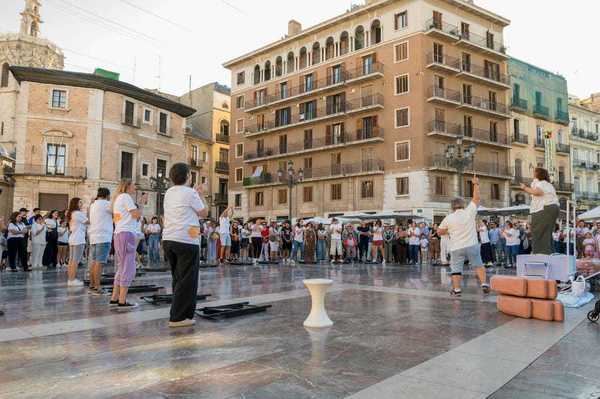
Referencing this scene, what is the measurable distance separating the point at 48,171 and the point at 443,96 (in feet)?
101

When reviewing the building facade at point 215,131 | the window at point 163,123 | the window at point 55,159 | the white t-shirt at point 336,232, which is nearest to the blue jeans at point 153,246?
the white t-shirt at point 336,232

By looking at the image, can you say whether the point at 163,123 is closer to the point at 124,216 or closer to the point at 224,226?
the point at 224,226

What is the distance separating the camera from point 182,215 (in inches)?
197

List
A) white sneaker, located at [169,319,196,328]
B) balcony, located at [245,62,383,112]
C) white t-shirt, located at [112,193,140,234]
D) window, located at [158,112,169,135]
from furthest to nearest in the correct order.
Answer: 1. window, located at [158,112,169,135]
2. balcony, located at [245,62,383,112]
3. white t-shirt, located at [112,193,140,234]
4. white sneaker, located at [169,319,196,328]

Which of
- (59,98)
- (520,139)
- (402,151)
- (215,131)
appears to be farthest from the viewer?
(215,131)

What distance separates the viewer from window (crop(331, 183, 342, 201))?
39.1 metres

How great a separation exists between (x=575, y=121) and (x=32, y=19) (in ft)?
217

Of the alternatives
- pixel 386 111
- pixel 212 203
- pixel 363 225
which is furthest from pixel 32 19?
pixel 363 225

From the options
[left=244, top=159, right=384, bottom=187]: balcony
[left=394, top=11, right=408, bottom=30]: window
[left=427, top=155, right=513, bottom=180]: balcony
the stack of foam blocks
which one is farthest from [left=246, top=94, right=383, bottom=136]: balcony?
the stack of foam blocks

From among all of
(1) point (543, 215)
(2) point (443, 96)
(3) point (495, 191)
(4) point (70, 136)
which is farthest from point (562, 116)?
(1) point (543, 215)

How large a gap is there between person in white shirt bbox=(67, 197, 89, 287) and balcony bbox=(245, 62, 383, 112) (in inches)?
1243

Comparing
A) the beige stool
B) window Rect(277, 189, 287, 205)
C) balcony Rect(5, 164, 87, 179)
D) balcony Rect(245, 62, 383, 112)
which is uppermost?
balcony Rect(245, 62, 383, 112)

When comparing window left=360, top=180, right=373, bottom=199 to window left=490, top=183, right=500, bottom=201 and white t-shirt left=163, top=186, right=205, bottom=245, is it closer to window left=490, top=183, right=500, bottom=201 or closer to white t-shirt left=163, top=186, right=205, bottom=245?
window left=490, top=183, right=500, bottom=201

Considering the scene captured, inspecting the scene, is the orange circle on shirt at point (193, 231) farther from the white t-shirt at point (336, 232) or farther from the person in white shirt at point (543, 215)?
the white t-shirt at point (336, 232)
